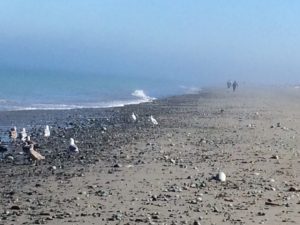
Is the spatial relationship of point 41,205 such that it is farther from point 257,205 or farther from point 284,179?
point 284,179

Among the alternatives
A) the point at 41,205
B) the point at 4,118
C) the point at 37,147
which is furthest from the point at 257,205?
the point at 4,118

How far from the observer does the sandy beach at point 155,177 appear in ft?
40.0

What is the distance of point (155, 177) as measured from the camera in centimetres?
1609

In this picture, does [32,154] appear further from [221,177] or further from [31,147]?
[221,177]

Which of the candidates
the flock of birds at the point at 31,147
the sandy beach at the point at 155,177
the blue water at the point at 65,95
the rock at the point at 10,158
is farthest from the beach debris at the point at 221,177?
the blue water at the point at 65,95

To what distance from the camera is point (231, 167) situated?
1762cm

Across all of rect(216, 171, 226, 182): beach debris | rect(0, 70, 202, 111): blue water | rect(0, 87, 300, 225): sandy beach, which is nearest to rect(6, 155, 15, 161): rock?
rect(0, 87, 300, 225): sandy beach

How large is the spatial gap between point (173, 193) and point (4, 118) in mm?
22301

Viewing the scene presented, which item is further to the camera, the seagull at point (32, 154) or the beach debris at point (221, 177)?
the seagull at point (32, 154)

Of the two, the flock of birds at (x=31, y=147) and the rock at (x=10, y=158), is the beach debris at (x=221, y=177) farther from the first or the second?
the rock at (x=10, y=158)

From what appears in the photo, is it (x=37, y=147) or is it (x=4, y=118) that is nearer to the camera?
(x=37, y=147)

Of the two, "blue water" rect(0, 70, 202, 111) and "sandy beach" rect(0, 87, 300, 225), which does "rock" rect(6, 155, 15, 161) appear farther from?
"blue water" rect(0, 70, 202, 111)

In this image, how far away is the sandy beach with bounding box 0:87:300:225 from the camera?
1220cm

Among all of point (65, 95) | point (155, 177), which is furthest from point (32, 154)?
point (65, 95)
